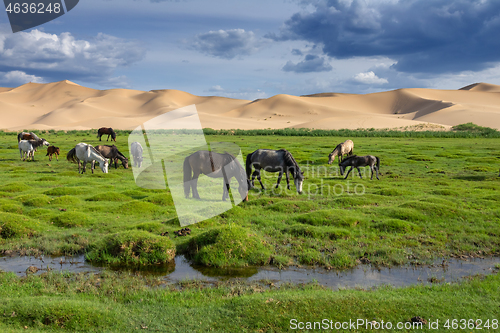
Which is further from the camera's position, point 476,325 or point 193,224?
point 193,224

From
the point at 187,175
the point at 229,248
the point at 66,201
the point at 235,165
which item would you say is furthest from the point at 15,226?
the point at 235,165

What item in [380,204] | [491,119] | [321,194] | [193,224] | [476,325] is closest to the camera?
[476,325]

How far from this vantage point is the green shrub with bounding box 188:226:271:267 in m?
9.66

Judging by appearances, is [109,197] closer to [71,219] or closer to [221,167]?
[71,219]

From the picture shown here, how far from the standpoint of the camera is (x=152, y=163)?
31.7 m

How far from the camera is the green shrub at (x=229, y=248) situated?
31.7 feet

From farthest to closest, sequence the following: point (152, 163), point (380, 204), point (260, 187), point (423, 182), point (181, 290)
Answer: point (152, 163), point (423, 182), point (260, 187), point (380, 204), point (181, 290)

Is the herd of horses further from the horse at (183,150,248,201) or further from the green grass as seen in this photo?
the green grass

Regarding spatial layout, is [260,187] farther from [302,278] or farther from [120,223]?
[302,278]

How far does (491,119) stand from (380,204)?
403ft

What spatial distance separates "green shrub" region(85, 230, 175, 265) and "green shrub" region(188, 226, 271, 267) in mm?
829

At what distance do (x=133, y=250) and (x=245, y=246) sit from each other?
10.1 feet

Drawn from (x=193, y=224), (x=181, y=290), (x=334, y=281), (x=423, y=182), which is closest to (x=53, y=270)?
(x=181, y=290)

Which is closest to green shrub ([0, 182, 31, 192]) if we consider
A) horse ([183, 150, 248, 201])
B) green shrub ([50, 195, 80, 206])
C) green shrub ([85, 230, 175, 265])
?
green shrub ([50, 195, 80, 206])
